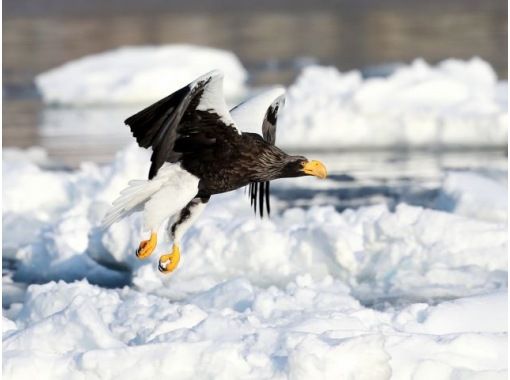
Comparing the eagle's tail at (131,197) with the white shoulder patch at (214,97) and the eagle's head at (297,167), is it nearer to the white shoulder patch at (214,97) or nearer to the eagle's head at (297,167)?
the white shoulder patch at (214,97)

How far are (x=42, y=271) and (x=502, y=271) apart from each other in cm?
271

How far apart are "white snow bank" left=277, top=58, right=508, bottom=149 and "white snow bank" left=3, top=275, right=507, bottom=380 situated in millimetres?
5979

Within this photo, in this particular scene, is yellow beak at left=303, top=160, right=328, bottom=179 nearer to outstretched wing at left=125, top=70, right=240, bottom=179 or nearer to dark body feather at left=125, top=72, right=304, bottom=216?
dark body feather at left=125, top=72, right=304, bottom=216

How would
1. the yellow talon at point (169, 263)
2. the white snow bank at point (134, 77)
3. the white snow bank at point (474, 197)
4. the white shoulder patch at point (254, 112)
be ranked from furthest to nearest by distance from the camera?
the white snow bank at point (134, 77), the white snow bank at point (474, 197), the white shoulder patch at point (254, 112), the yellow talon at point (169, 263)

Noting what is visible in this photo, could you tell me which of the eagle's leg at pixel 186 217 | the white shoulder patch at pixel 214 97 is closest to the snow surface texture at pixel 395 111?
the eagle's leg at pixel 186 217

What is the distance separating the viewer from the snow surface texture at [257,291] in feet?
Answer: 17.7

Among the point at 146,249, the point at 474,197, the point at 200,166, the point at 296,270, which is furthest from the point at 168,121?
the point at 474,197

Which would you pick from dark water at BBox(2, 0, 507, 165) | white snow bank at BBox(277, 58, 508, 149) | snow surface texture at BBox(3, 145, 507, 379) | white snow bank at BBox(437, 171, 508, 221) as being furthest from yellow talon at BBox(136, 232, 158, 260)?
white snow bank at BBox(277, 58, 508, 149)

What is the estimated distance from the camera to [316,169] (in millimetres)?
6461

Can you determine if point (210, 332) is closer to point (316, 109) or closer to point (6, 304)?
point (6, 304)

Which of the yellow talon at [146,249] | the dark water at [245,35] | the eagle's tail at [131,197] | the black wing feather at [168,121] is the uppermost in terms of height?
the dark water at [245,35]

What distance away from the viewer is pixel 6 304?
23.7ft

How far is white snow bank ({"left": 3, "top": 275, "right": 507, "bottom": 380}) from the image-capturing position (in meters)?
5.36

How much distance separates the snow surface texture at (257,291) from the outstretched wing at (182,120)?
0.76 m
